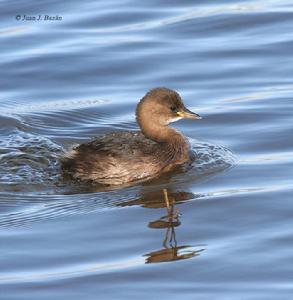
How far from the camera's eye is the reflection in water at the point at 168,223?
29.4 feet

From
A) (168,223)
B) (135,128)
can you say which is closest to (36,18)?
(135,128)

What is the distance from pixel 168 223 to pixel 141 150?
205cm

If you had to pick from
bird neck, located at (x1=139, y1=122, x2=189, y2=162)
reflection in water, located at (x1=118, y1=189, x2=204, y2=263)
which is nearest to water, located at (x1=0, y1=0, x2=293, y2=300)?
reflection in water, located at (x1=118, y1=189, x2=204, y2=263)

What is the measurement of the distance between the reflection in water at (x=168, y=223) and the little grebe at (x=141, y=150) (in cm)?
68

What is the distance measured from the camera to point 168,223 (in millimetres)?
9766

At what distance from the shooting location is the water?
862 centimetres

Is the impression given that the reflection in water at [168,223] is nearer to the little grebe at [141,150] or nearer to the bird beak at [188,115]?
the little grebe at [141,150]

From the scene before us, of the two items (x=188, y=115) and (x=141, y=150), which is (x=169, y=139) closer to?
(x=188, y=115)

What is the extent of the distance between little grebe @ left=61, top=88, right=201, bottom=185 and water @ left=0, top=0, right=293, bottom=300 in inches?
9.6

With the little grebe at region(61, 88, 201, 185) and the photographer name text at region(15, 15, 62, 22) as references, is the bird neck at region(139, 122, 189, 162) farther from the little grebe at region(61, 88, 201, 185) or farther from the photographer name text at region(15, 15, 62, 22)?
the photographer name text at region(15, 15, 62, 22)

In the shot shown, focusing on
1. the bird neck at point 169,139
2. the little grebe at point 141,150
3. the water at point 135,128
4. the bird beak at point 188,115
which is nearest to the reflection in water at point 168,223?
the water at point 135,128

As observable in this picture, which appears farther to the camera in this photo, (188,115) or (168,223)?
(188,115)

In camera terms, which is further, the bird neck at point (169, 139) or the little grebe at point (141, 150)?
the bird neck at point (169, 139)

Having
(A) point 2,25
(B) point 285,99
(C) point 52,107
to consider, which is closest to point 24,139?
(C) point 52,107
